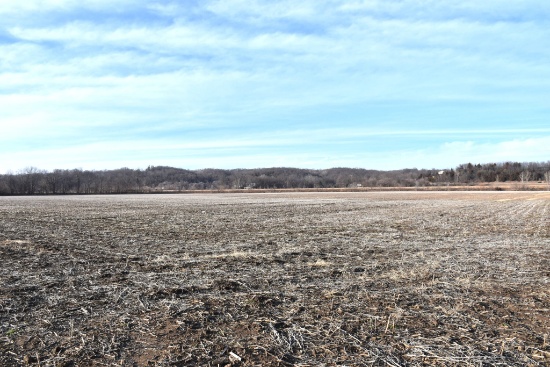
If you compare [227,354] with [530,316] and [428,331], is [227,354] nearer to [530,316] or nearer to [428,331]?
[428,331]

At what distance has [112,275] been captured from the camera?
1007cm

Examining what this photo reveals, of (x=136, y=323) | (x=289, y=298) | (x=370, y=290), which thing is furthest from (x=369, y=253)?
(x=136, y=323)

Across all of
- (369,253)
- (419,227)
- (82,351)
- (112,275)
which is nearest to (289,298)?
(82,351)

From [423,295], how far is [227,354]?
4.26 m

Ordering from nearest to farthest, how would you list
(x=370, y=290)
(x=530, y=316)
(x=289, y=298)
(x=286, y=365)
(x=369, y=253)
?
1. (x=286, y=365)
2. (x=530, y=316)
3. (x=289, y=298)
4. (x=370, y=290)
5. (x=369, y=253)

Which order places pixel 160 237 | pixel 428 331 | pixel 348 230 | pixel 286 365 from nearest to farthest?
pixel 286 365, pixel 428 331, pixel 160 237, pixel 348 230

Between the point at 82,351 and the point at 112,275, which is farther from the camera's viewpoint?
the point at 112,275

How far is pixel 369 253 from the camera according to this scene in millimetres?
13234

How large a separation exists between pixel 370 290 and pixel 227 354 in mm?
3946

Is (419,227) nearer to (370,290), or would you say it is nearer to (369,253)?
(369,253)

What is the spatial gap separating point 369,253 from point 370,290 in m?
4.83

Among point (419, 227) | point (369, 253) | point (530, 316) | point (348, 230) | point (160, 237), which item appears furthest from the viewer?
point (419, 227)

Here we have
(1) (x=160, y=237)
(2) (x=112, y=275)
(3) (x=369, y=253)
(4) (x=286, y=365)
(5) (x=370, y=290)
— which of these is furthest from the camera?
(1) (x=160, y=237)

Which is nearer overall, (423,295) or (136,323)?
(136,323)
